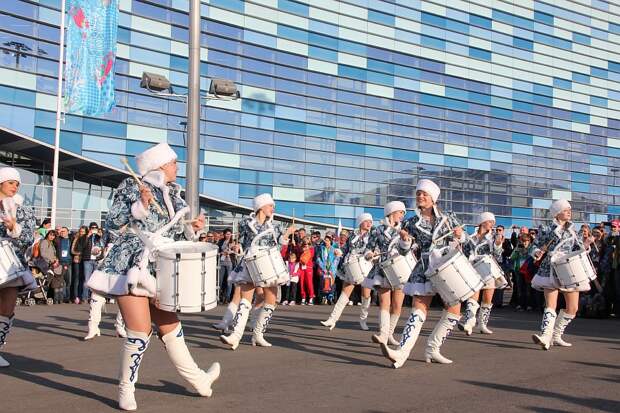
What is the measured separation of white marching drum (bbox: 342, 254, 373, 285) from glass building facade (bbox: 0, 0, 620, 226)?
993 inches

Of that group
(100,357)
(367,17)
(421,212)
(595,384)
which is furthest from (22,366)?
(367,17)

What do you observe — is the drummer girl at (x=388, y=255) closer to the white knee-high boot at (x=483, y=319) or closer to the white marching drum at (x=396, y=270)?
the white marching drum at (x=396, y=270)

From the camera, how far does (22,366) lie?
7.57 metres

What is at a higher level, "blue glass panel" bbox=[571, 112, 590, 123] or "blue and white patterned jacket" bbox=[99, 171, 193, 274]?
"blue glass panel" bbox=[571, 112, 590, 123]

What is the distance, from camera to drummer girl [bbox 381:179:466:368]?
24.7ft

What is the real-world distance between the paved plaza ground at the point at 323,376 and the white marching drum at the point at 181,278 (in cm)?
84

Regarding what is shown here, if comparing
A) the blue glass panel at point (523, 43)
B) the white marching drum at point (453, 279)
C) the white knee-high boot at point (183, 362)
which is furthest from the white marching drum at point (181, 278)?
the blue glass panel at point (523, 43)

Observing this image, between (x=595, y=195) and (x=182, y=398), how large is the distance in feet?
207

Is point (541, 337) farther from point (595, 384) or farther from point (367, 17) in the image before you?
point (367, 17)

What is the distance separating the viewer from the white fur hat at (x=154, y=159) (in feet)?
18.7

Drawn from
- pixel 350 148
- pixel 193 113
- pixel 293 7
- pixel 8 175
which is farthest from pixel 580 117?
pixel 8 175

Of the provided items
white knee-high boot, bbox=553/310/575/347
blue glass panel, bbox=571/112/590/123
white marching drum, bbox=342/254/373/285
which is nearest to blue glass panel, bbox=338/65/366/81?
blue glass panel, bbox=571/112/590/123

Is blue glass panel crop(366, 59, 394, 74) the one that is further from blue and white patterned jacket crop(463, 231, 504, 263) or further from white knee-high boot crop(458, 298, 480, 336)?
white knee-high boot crop(458, 298, 480, 336)

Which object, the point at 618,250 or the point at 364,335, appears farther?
the point at 618,250
